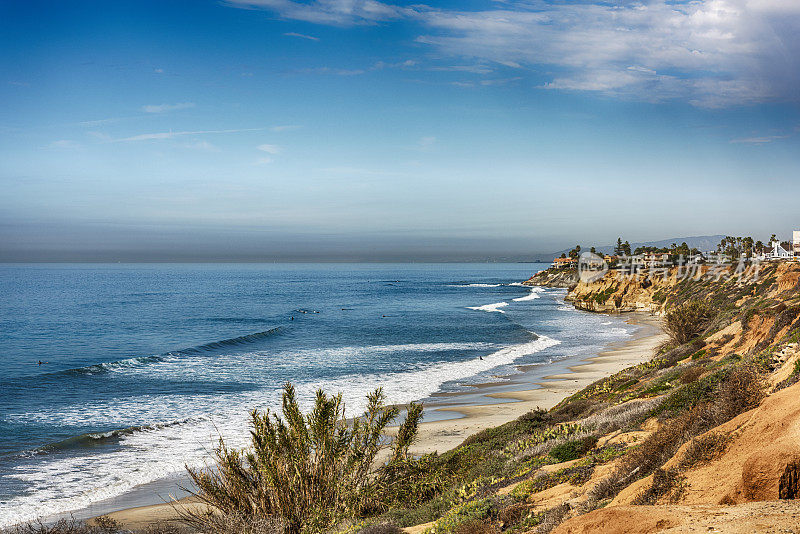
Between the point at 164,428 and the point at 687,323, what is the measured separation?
81.3ft

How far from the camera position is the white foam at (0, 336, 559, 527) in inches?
611

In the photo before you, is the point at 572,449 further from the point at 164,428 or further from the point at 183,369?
the point at 183,369

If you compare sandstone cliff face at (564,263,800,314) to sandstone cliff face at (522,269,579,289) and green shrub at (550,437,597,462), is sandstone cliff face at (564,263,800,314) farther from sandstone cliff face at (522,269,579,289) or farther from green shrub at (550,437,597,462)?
sandstone cliff face at (522,269,579,289)

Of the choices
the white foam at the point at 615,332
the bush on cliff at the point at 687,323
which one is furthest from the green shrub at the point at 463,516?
the white foam at the point at 615,332

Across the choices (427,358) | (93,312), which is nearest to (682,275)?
(427,358)

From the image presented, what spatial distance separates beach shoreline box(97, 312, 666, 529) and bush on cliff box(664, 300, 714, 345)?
250 centimetres

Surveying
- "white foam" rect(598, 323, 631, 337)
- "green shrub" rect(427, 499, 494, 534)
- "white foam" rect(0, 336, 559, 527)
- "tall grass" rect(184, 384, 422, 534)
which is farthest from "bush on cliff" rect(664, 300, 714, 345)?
"tall grass" rect(184, 384, 422, 534)

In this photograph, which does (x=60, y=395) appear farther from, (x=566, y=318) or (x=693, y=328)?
(x=566, y=318)

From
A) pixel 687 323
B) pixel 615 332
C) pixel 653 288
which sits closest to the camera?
pixel 687 323

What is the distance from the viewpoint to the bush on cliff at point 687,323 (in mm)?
26375

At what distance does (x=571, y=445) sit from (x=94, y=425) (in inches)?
796

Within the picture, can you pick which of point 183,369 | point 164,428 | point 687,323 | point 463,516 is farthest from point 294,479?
point 183,369

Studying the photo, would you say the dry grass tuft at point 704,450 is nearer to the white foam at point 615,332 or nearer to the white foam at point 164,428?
the white foam at point 164,428

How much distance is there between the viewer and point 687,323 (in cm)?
2672
